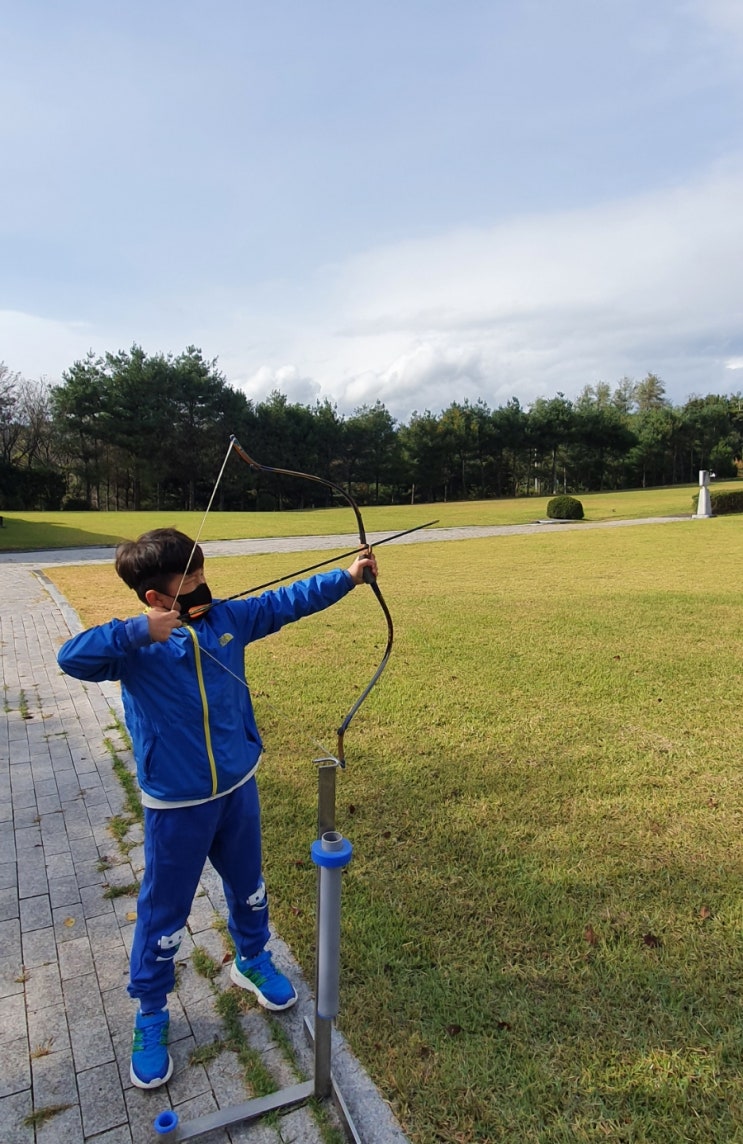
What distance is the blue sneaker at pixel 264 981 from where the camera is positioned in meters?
2.28

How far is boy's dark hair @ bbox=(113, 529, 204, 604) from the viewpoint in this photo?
2.03 m

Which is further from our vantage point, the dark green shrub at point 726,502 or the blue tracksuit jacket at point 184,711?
the dark green shrub at point 726,502

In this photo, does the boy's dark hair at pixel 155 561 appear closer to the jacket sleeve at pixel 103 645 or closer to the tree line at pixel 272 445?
the jacket sleeve at pixel 103 645

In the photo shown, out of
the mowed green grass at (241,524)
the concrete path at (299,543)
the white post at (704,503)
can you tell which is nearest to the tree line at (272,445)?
the mowed green grass at (241,524)

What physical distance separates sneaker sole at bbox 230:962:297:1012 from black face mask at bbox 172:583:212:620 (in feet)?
4.51

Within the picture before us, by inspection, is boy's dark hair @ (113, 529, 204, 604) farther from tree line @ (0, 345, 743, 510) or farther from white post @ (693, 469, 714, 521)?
tree line @ (0, 345, 743, 510)

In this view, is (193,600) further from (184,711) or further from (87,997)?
(87,997)

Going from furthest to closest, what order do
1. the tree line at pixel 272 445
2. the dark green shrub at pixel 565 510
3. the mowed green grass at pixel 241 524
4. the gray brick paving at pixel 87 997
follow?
the tree line at pixel 272 445 → the dark green shrub at pixel 565 510 → the mowed green grass at pixel 241 524 → the gray brick paving at pixel 87 997

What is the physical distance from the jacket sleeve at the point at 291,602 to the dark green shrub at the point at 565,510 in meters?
27.8

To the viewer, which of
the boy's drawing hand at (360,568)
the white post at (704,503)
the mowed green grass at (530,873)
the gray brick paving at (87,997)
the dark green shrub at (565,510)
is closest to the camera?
the gray brick paving at (87,997)

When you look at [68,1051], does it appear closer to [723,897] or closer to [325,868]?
[325,868]

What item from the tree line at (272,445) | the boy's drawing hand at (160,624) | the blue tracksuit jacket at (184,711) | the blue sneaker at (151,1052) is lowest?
the blue sneaker at (151,1052)

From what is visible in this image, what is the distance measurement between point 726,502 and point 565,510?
6.52 meters

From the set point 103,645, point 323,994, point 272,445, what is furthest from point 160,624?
point 272,445
